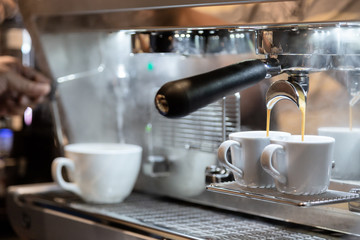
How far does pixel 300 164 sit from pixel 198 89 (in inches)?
5.9

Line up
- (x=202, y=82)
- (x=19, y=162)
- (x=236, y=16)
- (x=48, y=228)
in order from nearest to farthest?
(x=202, y=82) → (x=236, y=16) → (x=48, y=228) → (x=19, y=162)

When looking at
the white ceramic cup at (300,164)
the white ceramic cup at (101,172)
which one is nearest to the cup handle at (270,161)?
the white ceramic cup at (300,164)

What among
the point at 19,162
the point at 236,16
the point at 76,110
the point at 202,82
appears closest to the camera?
the point at 202,82

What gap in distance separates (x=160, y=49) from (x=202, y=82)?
25 cm

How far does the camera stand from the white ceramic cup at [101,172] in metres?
0.94

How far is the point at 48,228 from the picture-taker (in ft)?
3.11

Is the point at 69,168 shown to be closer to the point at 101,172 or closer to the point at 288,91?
the point at 101,172

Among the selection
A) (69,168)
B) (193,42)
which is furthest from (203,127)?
(69,168)

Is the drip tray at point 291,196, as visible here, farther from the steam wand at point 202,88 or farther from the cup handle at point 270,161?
the steam wand at point 202,88

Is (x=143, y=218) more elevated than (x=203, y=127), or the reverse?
(x=203, y=127)

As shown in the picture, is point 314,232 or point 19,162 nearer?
point 314,232

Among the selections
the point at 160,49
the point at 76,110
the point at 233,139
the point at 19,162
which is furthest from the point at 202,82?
the point at 19,162

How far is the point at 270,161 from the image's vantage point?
2.09 feet

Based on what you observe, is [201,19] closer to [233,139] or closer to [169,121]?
[233,139]
